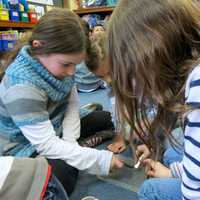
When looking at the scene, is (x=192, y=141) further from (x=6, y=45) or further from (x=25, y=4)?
(x=25, y=4)

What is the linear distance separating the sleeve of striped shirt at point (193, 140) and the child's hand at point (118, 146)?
2.28ft

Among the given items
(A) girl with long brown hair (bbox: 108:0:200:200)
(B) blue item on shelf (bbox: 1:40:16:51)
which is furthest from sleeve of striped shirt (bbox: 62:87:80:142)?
(B) blue item on shelf (bbox: 1:40:16:51)

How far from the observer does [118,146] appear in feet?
4.02

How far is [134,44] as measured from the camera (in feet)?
1.75

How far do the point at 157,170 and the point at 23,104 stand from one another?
1.33 feet

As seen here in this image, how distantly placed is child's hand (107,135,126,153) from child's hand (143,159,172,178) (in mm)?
316

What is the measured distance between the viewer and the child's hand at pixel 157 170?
2.65 ft

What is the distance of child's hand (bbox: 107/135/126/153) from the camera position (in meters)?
1.21

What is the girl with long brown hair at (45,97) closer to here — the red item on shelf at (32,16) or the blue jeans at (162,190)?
the blue jeans at (162,190)

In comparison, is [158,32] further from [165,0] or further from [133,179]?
[133,179]

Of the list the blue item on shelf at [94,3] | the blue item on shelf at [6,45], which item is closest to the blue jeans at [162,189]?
the blue item on shelf at [6,45]

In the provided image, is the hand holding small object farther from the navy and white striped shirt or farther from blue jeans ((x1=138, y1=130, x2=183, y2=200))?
the navy and white striped shirt

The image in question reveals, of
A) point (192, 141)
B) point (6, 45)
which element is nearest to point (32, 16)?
point (6, 45)

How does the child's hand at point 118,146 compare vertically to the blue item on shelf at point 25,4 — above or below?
below
